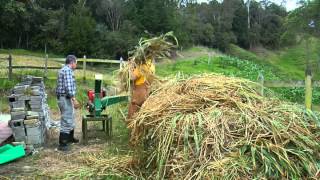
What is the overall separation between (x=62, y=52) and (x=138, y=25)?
7.73m

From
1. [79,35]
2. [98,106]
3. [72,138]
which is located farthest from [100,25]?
[72,138]

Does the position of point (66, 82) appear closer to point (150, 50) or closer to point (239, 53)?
point (150, 50)

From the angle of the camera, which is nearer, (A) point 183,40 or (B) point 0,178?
(B) point 0,178

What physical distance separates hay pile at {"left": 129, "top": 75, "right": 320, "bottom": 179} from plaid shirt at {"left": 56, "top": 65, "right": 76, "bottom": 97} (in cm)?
217

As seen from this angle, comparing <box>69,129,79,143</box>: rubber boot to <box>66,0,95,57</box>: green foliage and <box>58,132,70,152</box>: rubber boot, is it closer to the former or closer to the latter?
<box>58,132,70,152</box>: rubber boot

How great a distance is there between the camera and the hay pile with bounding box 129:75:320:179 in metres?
4.74

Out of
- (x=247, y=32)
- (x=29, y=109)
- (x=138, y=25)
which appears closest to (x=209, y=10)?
(x=247, y=32)

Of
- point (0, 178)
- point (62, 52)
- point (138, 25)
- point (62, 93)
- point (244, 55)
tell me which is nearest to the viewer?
point (0, 178)

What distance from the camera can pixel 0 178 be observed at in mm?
5984

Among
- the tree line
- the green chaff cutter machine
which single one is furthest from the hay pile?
the tree line

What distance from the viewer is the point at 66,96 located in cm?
770

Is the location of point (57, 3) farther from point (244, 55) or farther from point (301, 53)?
point (301, 53)

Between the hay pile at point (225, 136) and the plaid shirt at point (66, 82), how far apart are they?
217 centimetres

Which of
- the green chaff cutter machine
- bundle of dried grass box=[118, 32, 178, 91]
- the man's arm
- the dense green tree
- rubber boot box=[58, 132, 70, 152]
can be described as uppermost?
the dense green tree
